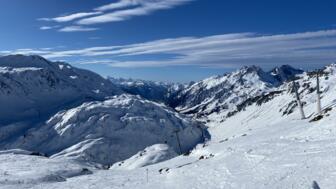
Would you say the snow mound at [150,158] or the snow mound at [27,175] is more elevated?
the snow mound at [27,175]

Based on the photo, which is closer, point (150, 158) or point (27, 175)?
point (27, 175)

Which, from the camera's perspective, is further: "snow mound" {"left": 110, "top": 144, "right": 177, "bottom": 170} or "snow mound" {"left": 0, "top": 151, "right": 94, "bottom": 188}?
"snow mound" {"left": 110, "top": 144, "right": 177, "bottom": 170}

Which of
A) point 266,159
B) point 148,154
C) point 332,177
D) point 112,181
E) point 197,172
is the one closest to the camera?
point 332,177

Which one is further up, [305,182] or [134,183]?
[305,182]

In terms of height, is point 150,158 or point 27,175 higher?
point 27,175

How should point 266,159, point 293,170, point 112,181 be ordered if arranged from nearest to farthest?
point 293,170
point 266,159
point 112,181

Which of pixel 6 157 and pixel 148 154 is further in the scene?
pixel 148 154

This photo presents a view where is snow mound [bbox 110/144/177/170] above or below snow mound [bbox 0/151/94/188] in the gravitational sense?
below

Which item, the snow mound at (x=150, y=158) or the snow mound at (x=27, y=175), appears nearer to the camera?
the snow mound at (x=27, y=175)

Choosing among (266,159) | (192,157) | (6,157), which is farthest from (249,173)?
(6,157)

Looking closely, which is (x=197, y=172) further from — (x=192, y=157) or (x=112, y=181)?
(x=192, y=157)

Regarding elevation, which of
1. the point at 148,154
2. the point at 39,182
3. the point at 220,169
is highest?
the point at 220,169

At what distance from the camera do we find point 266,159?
35781mm

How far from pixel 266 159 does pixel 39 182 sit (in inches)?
994
